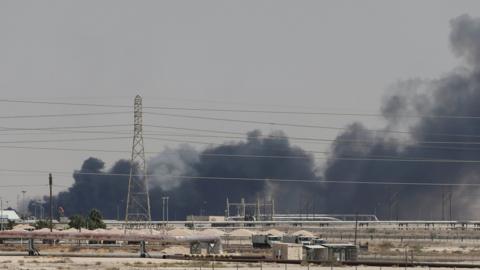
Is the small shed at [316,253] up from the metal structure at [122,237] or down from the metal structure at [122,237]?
down

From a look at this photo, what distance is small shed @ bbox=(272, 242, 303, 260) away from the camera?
142875mm

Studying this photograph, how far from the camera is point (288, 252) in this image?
14338 centimetres

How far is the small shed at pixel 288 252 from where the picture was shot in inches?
5625

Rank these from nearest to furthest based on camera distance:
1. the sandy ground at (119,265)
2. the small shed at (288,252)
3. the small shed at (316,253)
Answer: the sandy ground at (119,265) < the small shed at (316,253) < the small shed at (288,252)

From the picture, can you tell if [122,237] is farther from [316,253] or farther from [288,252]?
[316,253]

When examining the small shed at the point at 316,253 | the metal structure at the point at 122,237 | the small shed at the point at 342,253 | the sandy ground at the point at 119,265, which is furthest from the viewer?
the metal structure at the point at 122,237

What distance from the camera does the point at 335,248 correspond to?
461 ft

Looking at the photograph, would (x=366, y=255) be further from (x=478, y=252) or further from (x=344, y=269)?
(x=344, y=269)

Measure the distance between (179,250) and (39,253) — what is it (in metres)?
23.6

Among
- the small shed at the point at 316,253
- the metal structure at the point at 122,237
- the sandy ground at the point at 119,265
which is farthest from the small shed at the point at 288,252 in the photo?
the sandy ground at the point at 119,265

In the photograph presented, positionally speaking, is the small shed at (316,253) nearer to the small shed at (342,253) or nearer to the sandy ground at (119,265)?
the small shed at (342,253)

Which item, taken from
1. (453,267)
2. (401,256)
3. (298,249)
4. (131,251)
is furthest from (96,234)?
(453,267)

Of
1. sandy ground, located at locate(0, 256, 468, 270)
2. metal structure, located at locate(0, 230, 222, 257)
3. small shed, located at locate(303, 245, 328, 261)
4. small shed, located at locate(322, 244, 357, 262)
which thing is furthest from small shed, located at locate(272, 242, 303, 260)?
sandy ground, located at locate(0, 256, 468, 270)

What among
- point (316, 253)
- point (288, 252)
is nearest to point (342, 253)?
point (316, 253)
